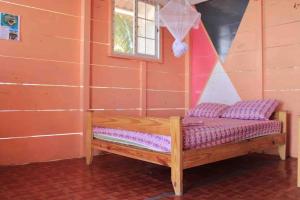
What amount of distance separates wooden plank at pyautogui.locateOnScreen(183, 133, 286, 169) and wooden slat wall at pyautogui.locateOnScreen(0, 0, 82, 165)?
6.08 ft

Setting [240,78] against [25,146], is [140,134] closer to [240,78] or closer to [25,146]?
[25,146]

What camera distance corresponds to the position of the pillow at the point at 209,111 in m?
3.88

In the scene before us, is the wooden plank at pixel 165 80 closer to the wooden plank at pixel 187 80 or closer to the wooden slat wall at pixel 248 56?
the wooden plank at pixel 187 80

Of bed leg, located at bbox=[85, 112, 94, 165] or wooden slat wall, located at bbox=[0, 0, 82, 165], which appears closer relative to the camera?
wooden slat wall, located at bbox=[0, 0, 82, 165]

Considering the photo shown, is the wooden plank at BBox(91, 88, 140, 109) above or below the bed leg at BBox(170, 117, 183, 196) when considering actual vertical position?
above

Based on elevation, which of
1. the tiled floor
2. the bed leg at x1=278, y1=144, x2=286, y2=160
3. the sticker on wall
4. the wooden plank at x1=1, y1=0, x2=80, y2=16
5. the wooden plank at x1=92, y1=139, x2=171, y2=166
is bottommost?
the tiled floor

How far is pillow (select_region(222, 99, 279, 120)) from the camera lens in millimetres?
3450

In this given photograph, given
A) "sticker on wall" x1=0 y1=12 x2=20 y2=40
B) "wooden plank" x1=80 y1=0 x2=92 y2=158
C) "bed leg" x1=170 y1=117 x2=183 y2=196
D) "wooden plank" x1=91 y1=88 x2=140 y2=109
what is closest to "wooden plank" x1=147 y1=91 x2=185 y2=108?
"wooden plank" x1=91 y1=88 x2=140 y2=109

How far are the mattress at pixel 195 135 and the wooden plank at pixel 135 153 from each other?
0.04 meters

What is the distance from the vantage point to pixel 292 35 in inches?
144

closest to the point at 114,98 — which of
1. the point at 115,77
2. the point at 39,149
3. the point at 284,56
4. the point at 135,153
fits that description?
the point at 115,77

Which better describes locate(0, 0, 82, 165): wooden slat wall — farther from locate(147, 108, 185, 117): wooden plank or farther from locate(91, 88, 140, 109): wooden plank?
locate(147, 108, 185, 117): wooden plank

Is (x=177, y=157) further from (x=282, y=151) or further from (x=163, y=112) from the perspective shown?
(x=163, y=112)

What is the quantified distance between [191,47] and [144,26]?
1.04 m
